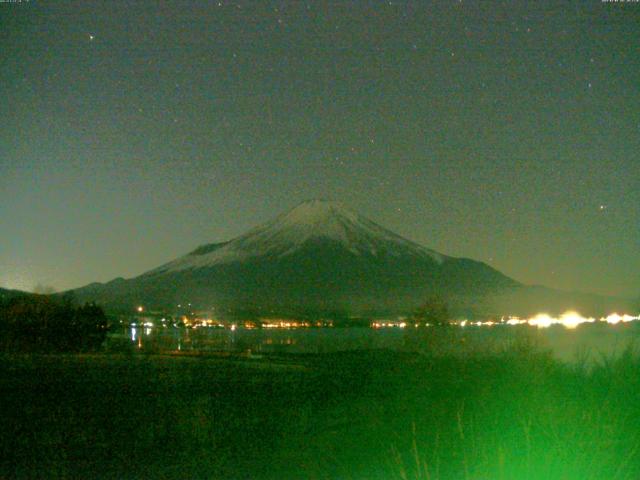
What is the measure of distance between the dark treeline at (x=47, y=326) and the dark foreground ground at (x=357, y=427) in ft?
86.2

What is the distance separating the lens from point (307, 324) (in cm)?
13125

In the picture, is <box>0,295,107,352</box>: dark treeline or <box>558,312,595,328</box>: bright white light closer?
<box>0,295,107,352</box>: dark treeline

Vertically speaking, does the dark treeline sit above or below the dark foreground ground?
above

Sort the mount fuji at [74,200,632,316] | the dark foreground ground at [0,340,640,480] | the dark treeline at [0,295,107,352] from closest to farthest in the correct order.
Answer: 1. the dark foreground ground at [0,340,640,480]
2. the dark treeline at [0,295,107,352]
3. the mount fuji at [74,200,632,316]

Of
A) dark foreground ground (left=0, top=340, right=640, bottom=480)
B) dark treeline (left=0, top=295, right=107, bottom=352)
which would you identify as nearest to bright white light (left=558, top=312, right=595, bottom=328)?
dark treeline (left=0, top=295, right=107, bottom=352)

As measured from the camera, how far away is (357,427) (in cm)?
1553

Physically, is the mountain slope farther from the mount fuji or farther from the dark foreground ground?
the dark foreground ground

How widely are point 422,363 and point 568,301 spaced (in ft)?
356

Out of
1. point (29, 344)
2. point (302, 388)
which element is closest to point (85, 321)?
point (29, 344)

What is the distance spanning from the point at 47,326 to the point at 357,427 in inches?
1513

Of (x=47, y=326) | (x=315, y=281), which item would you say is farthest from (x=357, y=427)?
(x=315, y=281)

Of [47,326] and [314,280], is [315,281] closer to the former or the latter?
[314,280]

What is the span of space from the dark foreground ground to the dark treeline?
26281 mm

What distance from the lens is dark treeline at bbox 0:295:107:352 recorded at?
159 ft
